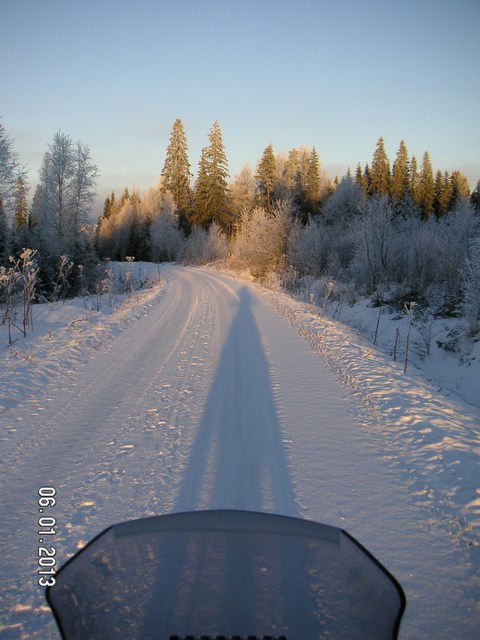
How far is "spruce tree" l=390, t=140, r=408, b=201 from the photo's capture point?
51.3 meters

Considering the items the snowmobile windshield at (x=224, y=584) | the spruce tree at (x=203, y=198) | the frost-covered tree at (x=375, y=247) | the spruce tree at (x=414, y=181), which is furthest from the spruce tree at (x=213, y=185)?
the snowmobile windshield at (x=224, y=584)

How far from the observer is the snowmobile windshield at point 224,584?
1551mm

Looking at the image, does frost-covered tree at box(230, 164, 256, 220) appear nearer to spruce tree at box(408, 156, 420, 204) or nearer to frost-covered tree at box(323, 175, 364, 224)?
frost-covered tree at box(323, 175, 364, 224)

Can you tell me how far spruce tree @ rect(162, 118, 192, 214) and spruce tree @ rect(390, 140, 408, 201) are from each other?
2968 cm

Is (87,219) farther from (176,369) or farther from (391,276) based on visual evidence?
(176,369)

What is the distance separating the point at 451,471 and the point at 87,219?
33.1m

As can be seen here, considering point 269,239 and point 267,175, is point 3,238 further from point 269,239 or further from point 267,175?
point 267,175

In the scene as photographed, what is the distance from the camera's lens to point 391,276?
61.5 ft

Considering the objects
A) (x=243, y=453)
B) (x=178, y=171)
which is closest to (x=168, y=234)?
(x=178, y=171)

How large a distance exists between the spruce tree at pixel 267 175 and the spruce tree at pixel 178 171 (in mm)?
14573

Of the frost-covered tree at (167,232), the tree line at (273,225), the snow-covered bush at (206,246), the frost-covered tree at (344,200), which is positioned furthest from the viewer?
the frost-covered tree at (167,232)

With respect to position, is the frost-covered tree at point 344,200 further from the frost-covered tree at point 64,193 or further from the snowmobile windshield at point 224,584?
the snowmobile windshield at point 224,584

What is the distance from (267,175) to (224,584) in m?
49.8

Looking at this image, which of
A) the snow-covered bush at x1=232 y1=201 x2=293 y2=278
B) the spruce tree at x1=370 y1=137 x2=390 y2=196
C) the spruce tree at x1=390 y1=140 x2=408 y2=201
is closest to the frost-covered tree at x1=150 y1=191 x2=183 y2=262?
the snow-covered bush at x1=232 y1=201 x2=293 y2=278
